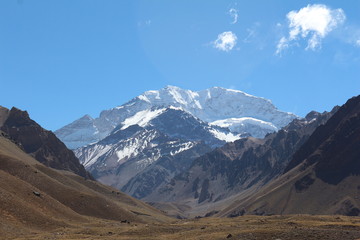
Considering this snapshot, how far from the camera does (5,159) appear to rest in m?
144

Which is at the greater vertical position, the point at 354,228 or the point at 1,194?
the point at 1,194

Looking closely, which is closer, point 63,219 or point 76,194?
point 63,219

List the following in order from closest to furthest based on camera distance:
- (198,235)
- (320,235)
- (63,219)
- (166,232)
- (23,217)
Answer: (320,235), (198,235), (166,232), (23,217), (63,219)

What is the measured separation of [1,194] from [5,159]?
53.5 m

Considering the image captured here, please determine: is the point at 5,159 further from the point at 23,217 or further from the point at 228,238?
the point at 228,238

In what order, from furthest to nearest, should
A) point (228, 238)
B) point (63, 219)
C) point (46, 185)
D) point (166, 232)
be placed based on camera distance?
1. point (46, 185)
2. point (63, 219)
3. point (166, 232)
4. point (228, 238)

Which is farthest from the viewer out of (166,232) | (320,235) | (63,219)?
(63,219)

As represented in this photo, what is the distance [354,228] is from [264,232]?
18.2m

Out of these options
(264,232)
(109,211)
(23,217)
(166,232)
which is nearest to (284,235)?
(264,232)

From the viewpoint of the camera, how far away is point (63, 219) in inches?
4190

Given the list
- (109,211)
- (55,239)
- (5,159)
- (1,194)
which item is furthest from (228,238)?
(5,159)

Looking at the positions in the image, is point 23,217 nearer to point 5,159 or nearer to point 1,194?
point 1,194

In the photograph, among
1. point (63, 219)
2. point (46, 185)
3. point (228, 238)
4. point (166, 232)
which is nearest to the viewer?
point (228, 238)

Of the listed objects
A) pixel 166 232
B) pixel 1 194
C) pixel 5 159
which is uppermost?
pixel 5 159
